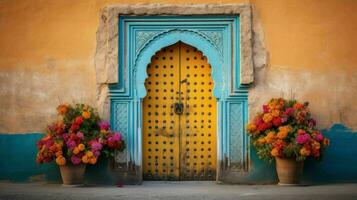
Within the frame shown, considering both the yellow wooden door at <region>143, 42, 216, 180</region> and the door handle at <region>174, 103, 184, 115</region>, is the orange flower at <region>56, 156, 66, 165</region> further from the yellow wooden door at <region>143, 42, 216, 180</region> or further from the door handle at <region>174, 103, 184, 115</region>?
the door handle at <region>174, 103, 184, 115</region>

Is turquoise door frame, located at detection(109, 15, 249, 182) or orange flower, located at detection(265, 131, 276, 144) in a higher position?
turquoise door frame, located at detection(109, 15, 249, 182)

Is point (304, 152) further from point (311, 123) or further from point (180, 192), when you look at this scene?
point (180, 192)

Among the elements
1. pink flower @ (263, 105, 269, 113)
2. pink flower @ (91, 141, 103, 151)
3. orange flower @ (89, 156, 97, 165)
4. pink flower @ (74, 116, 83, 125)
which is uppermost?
pink flower @ (263, 105, 269, 113)

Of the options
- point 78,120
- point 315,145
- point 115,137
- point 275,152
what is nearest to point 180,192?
point 115,137

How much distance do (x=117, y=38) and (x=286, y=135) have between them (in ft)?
8.79

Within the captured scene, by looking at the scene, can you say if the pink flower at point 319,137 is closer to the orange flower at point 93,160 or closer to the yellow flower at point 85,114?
the orange flower at point 93,160

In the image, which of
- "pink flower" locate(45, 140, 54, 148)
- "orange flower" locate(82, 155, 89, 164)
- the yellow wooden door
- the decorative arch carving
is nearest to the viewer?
"orange flower" locate(82, 155, 89, 164)

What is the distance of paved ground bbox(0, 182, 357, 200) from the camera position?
314 inches

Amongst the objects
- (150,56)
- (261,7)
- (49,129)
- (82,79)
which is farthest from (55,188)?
(261,7)

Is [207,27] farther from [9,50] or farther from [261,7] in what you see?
[9,50]

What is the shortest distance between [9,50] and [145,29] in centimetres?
194

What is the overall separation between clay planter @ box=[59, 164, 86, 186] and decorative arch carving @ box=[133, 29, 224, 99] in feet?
4.86

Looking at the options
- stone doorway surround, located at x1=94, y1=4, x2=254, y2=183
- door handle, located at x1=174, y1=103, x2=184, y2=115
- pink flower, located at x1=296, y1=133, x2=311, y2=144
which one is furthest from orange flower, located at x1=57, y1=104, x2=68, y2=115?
pink flower, located at x1=296, y1=133, x2=311, y2=144

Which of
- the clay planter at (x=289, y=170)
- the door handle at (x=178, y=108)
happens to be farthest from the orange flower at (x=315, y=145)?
the door handle at (x=178, y=108)
